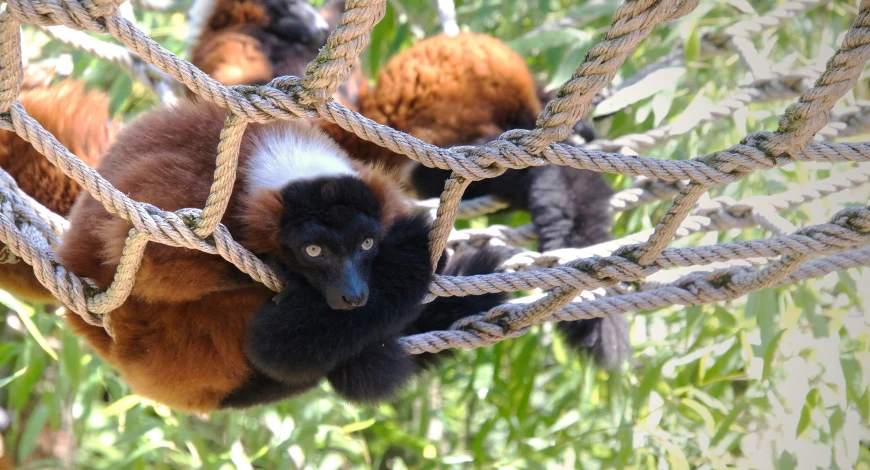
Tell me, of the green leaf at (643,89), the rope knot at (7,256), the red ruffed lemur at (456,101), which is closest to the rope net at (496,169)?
the rope knot at (7,256)

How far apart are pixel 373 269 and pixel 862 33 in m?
1.12

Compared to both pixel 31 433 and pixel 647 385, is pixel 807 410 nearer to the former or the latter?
pixel 647 385

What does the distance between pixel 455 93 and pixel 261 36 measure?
4.05 feet

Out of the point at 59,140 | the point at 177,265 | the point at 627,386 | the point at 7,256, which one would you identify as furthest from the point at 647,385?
the point at 59,140

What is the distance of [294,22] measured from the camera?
409 cm

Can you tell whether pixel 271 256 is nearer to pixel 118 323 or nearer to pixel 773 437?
pixel 118 323

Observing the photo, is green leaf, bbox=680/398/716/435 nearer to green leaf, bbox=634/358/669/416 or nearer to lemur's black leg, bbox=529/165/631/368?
green leaf, bbox=634/358/669/416

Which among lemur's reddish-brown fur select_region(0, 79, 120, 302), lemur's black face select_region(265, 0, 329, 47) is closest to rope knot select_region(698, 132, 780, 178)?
lemur's reddish-brown fur select_region(0, 79, 120, 302)

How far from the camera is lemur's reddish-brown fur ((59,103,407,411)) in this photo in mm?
1663

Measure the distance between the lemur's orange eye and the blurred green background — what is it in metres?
0.69

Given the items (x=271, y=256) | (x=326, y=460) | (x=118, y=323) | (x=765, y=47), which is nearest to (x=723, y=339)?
(x=765, y=47)

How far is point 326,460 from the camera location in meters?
2.98

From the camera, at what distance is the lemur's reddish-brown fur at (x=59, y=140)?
246 centimetres

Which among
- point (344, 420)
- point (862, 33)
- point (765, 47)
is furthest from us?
point (344, 420)
